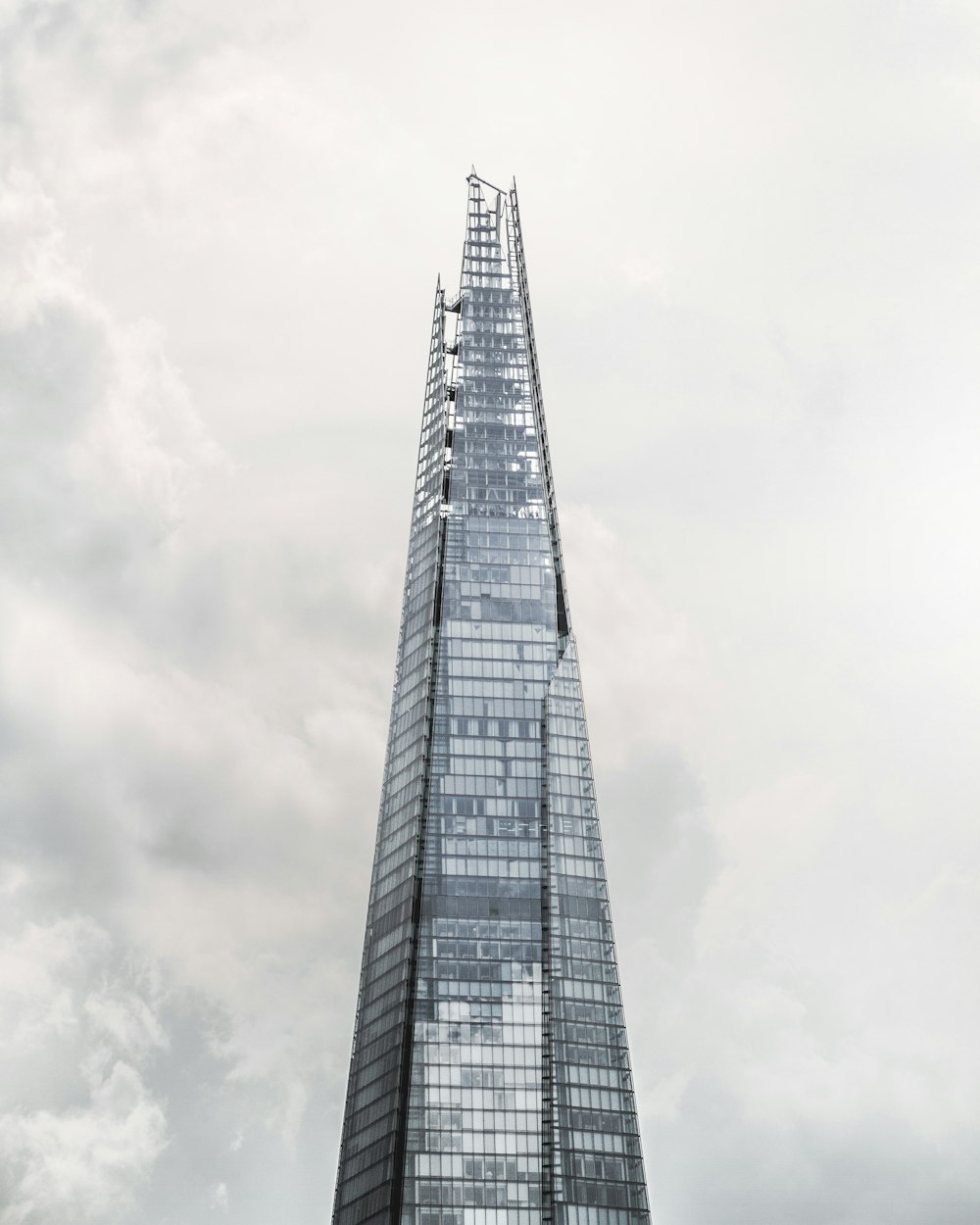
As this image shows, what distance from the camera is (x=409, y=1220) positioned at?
190m

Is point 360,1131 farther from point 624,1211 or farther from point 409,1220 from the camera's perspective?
point 624,1211

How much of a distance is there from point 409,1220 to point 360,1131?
13103 millimetres

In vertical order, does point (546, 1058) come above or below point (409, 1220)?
above

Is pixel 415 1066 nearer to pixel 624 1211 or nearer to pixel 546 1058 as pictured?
pixel 546 1058

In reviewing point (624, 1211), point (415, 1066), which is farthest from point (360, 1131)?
point (624, 1211)

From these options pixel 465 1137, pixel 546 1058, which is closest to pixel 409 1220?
pixel 465 1137

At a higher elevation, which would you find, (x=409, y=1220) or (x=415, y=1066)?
(x=415, y=1066)

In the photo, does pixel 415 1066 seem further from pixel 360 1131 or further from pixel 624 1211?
pixel 624 1211

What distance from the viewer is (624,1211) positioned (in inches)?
7781

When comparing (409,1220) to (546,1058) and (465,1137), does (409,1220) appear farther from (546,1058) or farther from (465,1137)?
(546,1058)

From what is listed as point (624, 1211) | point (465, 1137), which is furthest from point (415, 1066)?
point (624, 1211)

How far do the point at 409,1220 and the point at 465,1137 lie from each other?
968 centimetres

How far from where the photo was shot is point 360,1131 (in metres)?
200

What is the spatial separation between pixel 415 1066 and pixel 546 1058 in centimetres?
1361
